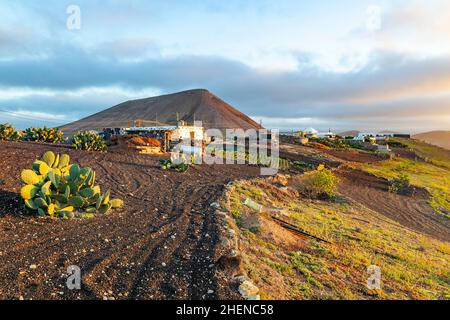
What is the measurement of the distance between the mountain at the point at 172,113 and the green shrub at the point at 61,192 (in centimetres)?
11492

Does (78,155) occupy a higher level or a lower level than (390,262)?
higher

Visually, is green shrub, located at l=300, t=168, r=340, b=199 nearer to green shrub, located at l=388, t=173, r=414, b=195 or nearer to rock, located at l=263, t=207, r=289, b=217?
rock, located at l=263, t=207, r=289, b=217

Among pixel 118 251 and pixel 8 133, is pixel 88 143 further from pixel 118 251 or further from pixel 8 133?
pixel 118 251

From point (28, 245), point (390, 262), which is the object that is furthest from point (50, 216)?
Answer: point (390, 262)

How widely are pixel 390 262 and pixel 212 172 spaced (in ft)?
32.8

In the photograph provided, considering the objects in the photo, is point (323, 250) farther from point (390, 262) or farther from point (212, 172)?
point (212, 172)

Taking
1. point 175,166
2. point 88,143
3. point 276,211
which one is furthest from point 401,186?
point 88,143

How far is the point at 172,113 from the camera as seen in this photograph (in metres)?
144

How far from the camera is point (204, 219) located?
796cm

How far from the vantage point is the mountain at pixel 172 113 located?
134 meters

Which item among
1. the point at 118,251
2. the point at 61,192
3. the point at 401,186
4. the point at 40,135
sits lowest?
the point at 401,186


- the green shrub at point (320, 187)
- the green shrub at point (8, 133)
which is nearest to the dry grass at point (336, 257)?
the green shrub at point (320, 187)

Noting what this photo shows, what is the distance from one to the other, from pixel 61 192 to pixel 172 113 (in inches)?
5493

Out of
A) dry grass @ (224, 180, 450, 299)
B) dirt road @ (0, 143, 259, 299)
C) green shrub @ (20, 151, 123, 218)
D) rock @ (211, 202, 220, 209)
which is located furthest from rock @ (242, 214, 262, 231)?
green shrub @ (20, 151, 123, 218)
